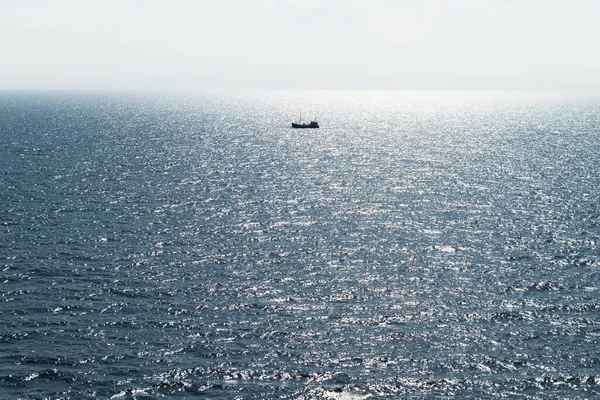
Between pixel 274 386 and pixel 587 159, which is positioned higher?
pixel 587 159

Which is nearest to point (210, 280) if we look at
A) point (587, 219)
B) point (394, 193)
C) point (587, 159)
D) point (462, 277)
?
point (462, 277)

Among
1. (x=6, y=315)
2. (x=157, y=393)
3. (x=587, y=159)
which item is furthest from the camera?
(x=587, y=159)

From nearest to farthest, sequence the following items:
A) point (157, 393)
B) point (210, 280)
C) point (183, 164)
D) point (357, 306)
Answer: point (157, 393), point (357, 306), point (210, 280), point (183, 164)

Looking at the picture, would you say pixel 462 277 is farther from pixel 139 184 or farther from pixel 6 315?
pixel 139 184

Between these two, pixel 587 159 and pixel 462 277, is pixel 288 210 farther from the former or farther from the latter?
pixel 587 159

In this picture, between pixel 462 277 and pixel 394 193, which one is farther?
pixel 394 193

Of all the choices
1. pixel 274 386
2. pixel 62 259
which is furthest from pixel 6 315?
pixel 274 386
